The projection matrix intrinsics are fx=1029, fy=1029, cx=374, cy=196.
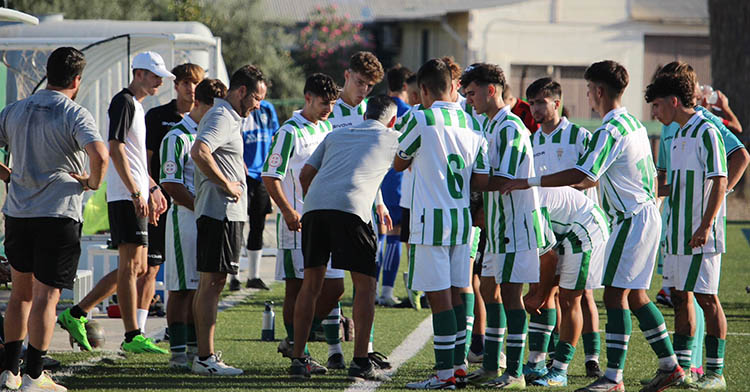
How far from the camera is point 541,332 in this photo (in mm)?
7012

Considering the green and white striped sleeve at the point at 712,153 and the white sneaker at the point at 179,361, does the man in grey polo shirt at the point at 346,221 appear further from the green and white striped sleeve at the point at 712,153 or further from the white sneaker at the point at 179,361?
the green and white striped sleeve at the point at 712,153

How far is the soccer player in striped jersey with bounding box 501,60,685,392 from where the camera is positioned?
20.9 feet

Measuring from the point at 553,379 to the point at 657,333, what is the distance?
774mm

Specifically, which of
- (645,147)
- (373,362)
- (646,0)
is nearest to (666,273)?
(645,147)

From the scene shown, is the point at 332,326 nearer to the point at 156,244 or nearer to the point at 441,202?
the point at 441,202

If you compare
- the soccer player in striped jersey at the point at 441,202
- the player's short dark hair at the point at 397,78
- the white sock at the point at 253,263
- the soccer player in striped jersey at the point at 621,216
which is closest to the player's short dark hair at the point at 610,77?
the soccer player in striped jersey at the point at 621,216

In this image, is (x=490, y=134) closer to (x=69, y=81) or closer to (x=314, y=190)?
(x=314, y=190)

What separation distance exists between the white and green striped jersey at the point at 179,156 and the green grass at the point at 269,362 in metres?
1.34

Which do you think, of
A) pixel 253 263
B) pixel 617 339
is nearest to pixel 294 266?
pixel 617 339

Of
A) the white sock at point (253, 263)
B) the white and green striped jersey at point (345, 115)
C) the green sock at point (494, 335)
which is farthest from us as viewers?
the white sock at point (253, 263)

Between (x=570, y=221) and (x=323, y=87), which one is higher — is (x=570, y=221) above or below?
below

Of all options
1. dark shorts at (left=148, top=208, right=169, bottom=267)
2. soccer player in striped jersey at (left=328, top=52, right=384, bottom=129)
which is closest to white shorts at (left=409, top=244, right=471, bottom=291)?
soccer player in striped jersey at (left=328, top=52, right=384, bottom=129)

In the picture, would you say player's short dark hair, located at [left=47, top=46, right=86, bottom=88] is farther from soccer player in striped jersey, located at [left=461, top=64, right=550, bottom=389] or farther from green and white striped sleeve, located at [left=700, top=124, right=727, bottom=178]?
green and white striped sleeve, located at [left=700, top=124, right=727, bottom=178]

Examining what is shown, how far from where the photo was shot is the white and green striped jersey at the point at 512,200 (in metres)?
6.61
